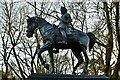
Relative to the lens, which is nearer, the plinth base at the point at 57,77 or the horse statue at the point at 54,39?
the plinth base at the point at 57,77

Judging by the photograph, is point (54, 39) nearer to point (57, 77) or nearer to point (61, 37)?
point (61, 37)

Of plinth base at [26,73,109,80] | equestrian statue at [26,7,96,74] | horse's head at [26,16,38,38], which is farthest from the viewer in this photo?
horse's head at [26,16,38,38]

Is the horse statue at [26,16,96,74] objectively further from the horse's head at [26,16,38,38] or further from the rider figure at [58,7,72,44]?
the rider figure at [58,7,72,44]

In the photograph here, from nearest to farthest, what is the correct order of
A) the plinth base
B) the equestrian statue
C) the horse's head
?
the plinth base → the equestrian statue → the horse's head

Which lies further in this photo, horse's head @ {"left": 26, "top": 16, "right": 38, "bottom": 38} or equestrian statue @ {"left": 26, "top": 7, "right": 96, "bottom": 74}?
horse's head @ {"left": 26, "top": 16, "right": 38, "bottom": 38}

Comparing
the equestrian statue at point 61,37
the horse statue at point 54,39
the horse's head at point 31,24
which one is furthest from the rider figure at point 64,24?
the horse's head at point 31,24

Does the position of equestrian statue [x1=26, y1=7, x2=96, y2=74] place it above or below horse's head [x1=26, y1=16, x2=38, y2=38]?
below

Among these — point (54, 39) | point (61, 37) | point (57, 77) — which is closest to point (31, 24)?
point (54, 39)

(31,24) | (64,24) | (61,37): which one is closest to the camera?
(61,37)

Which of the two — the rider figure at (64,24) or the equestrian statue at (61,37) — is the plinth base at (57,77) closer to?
the equestrian statue at (61,37)

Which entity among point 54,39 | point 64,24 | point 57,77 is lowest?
point 57,77

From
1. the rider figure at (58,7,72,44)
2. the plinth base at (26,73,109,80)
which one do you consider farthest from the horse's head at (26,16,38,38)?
the plinth base at (26,73,109,80)

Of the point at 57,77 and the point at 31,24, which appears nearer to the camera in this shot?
the point at 57,77

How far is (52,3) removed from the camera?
2562cm
